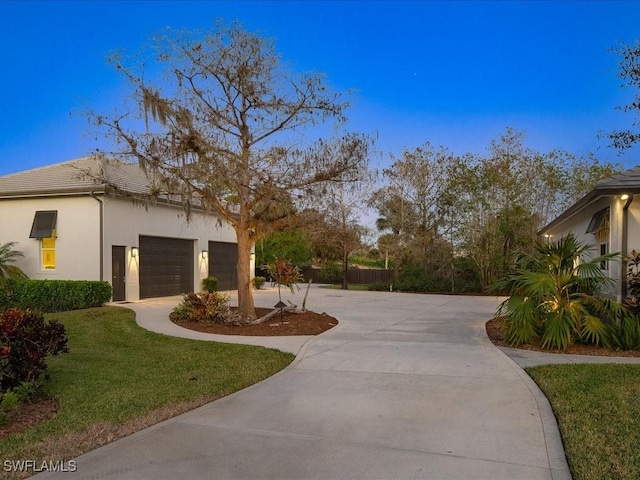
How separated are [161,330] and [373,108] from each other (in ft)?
28.1

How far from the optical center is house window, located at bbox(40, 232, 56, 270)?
16625 mm

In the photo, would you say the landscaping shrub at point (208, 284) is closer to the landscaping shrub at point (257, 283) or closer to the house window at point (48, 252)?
the landscaping shrub at point (257, 283)

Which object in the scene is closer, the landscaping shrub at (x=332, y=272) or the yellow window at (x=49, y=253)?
the yellow window at (x=49, y=253)

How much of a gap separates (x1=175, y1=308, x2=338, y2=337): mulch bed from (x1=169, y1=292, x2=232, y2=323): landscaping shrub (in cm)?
25

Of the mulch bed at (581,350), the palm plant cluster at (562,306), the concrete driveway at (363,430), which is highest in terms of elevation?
the palm plant cluster at (562,306)

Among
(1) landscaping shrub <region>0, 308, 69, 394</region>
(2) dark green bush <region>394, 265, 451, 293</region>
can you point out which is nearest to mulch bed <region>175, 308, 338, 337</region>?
(1) landscaping shrub <region>0, 308, 69, 394</region>

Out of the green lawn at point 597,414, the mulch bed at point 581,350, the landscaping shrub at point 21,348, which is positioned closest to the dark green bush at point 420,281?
the mulch bed at point 581,350

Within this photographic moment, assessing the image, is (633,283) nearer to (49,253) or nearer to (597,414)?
(597,414)

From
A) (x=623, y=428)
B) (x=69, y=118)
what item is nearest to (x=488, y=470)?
(x=623, y=428)

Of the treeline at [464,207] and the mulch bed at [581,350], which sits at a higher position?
the treeline at [464,207]

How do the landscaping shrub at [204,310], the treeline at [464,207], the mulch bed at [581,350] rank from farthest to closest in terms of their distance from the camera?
the treeline at [464,207] < the landscaping shrub at [204,310] < the mulch bed at [581,350]

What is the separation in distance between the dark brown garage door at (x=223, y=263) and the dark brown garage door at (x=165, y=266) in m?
1.79

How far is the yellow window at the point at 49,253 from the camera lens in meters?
16.6

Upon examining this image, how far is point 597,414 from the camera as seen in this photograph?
4941 millimetres
